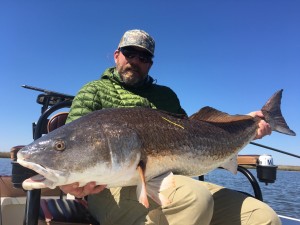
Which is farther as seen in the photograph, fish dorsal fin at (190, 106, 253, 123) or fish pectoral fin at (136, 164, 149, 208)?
fish dorsal fin at (190, 106, 253, 123)

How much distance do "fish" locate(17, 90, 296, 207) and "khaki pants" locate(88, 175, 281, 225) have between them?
22 centimetres

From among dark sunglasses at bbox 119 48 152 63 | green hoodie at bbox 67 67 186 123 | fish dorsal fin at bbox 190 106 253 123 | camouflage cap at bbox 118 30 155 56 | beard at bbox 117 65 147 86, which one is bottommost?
fish dorsal fin at bbox 190 106 253 123

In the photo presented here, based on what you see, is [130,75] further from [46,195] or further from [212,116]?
[46,195]

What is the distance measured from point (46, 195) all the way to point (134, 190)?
9.14 ft

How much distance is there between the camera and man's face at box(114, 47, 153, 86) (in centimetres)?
445

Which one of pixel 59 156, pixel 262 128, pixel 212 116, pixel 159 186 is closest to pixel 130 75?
pixel 212 116

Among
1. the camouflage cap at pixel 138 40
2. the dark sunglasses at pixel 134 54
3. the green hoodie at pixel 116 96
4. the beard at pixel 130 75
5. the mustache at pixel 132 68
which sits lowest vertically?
the green hoodie at pixel 116 96

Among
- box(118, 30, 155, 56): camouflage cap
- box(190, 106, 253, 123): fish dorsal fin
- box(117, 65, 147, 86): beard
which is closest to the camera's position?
box(190, 106, 253, 123): fish dorsal fin

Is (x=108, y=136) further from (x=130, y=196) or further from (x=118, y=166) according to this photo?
(x=130, y=196)

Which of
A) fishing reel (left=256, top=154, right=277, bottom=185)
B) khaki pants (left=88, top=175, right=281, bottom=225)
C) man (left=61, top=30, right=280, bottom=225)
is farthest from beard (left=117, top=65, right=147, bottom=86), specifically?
fishing reel (left=256, top=154, right=277, bottom=185)

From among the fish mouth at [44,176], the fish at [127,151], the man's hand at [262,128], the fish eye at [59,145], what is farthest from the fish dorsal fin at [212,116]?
the fish mouth at [44,176]

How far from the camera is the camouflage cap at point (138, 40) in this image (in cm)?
436

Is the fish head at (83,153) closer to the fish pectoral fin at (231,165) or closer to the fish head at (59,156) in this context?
the fish head at (59,156)

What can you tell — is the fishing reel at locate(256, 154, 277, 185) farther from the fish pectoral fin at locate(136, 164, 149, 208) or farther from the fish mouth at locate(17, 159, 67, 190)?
the fish mouth at locate(17, 159, 67, 190)
